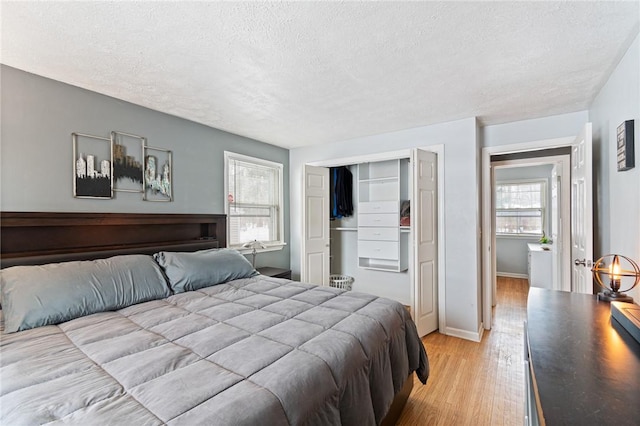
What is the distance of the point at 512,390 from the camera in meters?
2.20

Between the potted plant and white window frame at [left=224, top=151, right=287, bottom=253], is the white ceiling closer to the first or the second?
white window frame at [left=224, top=151, right=287, bottom=253]

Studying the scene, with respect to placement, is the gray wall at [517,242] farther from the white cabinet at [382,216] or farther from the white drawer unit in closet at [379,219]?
the white drawer unit in closet at [379,219]

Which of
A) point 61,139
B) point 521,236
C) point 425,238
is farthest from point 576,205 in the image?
point 61,139

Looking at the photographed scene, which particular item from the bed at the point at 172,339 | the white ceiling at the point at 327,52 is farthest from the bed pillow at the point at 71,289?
the white ceiling at the point at 327,52

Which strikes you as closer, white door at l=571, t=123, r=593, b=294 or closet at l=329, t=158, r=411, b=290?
white door at l=571, t=123, r=593, b=294

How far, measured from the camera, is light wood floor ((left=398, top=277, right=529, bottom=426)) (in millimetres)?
1927

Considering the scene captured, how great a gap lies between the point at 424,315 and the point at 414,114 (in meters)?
2.24

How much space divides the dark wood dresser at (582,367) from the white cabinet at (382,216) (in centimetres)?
267

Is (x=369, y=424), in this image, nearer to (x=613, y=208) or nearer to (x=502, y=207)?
(x=613, y=208)

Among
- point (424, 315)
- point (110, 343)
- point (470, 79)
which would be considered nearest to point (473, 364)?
point (424, 315)

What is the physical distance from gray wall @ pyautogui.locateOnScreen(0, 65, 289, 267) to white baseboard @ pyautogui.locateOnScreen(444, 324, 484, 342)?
3.23 metres

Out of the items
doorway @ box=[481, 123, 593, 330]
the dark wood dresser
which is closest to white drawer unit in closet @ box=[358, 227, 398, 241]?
doorway @ box=[481, 123, 593, 330]

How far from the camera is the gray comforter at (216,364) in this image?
949mm

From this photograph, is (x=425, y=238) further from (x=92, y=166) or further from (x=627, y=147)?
(x=92, y=166)
